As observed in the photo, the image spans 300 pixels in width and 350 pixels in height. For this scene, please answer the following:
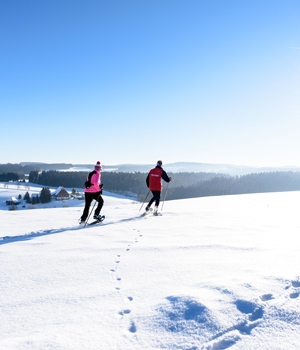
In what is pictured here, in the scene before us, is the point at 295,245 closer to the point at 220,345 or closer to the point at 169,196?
the point at 220,345

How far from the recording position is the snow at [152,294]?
2650 millimetres

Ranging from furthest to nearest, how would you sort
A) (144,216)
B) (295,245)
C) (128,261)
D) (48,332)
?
(144,216), (295,245), (128,261), (48,332)

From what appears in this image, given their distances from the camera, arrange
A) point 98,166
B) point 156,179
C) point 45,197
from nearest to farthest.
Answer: point 98,166, point 156,179, point 45,197

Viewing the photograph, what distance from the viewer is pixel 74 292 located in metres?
3.76

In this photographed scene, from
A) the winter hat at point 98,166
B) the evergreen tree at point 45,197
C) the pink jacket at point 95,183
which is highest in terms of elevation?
the winter hat at point 98,166

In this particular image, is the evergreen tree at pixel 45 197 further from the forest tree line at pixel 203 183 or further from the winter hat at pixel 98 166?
the winter hat at pixel 98 166

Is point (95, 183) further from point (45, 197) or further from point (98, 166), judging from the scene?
point (45, 197)

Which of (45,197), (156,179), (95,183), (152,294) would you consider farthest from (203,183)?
(152,294)

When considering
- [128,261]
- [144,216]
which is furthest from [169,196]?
[128,261]

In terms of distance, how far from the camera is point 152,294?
11.7 ft

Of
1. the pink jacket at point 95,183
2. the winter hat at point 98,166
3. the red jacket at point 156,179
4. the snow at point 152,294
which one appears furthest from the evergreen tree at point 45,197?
the snow at point 152,294

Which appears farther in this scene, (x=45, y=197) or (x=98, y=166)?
(x=45, y=197)

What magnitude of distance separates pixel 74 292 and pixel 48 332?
97 cm

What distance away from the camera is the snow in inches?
104
